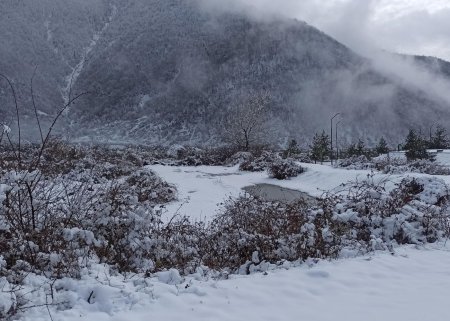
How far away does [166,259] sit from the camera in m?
6.18

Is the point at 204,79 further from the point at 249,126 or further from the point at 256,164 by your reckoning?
the point at 256,164

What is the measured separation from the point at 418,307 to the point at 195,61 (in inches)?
6717

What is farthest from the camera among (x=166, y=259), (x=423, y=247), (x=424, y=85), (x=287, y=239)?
(x=424, y=85)

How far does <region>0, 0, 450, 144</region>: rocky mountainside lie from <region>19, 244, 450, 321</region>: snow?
4746 inches

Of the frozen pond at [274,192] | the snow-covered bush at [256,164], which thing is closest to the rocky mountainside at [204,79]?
the snow-covered bush at [256,164]

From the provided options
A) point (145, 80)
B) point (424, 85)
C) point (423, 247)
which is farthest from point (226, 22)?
point (423, 247)

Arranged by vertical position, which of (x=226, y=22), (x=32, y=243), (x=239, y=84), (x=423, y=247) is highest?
(x=226, y=22)

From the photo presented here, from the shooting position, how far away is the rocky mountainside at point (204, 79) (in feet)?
462

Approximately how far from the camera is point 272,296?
497 centimetres

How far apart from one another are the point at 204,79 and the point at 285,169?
140 m

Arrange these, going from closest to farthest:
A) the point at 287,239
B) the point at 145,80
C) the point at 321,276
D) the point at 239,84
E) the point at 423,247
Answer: the point at 321,276, the point at 287,239, the point at 423,247, the point at 239,84, the point at 145,80

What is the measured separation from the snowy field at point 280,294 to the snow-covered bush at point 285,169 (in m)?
18.2

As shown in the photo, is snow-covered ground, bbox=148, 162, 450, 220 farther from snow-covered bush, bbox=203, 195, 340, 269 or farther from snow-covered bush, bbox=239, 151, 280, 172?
snow-covered bush, bbox=203, 195, 340, 269

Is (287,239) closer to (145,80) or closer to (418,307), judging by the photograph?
(418,307)
